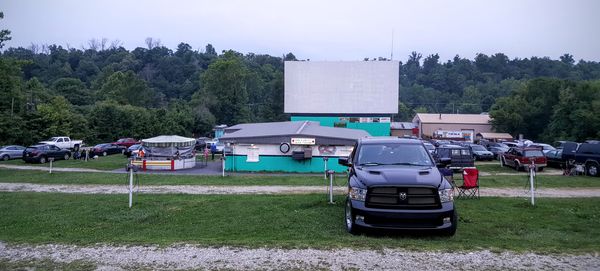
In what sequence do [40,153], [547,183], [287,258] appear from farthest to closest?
[40,153] < [547,183] < [287,258]

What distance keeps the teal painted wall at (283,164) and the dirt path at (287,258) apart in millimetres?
22785

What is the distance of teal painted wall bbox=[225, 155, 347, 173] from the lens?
30.1 meters

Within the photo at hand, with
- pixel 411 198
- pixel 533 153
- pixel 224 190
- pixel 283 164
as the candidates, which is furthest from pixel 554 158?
pixel 411 198

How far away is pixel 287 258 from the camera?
6.76 meters

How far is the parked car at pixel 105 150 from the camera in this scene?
1711 inches

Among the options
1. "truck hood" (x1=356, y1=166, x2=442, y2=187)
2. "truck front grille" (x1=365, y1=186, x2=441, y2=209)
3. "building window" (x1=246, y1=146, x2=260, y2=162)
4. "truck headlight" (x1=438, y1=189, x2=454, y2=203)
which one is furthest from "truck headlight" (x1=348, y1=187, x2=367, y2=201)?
"building window" (x1=246, y1=146, x2=260, y2=162)

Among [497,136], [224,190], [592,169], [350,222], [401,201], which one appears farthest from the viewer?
[497,136]

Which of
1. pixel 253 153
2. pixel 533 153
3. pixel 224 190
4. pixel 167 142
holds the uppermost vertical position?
pixel 167 142

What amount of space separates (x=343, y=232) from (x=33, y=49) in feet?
576

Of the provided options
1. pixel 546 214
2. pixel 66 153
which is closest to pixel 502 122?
pixel 66 153

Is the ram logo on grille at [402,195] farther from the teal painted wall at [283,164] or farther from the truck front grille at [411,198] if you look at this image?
the teal painted wall at [283,164]

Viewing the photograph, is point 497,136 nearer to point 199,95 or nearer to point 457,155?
point 457,155

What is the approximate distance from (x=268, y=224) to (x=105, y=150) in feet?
130

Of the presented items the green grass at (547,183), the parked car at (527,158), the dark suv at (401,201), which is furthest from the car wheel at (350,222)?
the parked car at (527,158)
